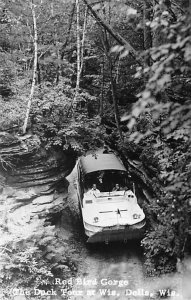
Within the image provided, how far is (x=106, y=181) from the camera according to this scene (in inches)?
492

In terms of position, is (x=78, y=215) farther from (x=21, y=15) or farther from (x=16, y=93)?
(x=21, y=15)

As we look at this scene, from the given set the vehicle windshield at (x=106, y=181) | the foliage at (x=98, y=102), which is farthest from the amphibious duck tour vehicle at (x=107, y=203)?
the foliage at (x=98, y=102)

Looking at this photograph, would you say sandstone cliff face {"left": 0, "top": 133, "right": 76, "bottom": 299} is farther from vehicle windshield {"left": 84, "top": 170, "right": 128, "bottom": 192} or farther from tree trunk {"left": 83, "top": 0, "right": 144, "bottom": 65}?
tree trunk {"left": 83, "top": 0, "right": 144, "bottom": 65}

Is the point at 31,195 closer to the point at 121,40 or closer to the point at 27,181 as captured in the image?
the point at 27,181

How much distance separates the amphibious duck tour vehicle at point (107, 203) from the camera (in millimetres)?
10328

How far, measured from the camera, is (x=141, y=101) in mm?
3744

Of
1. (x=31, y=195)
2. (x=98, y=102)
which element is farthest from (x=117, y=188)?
(x=98, y=102)

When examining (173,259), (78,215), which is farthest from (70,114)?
(173,259)

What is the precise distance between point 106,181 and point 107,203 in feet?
3.71

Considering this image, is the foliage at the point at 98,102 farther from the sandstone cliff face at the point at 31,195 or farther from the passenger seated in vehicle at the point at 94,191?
the passenger seated in vehicle at the point at 94,191

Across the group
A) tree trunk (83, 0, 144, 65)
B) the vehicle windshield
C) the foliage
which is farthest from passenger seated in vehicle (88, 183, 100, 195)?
tree trunk (83, 0, 144, 65)

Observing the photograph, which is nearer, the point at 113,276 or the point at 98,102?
the point at 113,276

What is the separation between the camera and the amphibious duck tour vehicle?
407 inches

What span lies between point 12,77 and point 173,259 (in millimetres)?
10380
